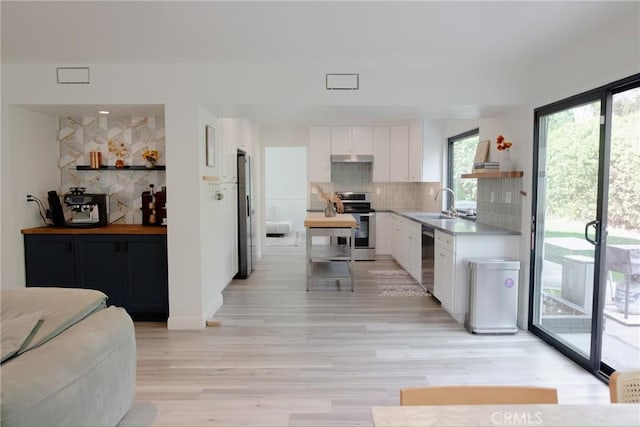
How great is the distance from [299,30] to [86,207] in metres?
2.87

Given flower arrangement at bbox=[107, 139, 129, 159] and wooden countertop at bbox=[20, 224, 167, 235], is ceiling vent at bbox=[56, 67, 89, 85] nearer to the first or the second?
flower arrangement at bbox=[107, 139, 129, 159]

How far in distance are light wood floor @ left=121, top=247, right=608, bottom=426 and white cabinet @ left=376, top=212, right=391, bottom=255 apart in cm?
265

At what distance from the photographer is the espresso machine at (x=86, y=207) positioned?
392 cm

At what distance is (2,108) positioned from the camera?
3588 millimetres

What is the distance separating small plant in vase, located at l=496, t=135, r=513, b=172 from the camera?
383 centimetres

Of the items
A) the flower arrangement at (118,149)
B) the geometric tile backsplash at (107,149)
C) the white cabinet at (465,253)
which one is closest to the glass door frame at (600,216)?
the white cabinet at (465,253)

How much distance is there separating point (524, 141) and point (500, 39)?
3.87 ft

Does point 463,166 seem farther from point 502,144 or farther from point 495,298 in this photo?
point 495,298

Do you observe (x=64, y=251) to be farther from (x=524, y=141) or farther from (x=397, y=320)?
(x=524, y=141)

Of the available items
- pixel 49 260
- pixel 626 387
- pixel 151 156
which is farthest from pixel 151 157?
pixel 626 387

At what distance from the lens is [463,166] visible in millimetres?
5840

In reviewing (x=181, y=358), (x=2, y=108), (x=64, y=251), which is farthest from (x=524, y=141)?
(x=2, y=108)

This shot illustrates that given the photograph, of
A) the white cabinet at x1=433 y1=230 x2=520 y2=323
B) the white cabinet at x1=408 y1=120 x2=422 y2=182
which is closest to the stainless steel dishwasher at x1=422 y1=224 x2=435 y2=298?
the white cabinet at x1=433 y1=230 x2=520 y2=323

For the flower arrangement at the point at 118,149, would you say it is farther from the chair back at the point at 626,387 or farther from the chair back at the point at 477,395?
the chair back at the point at 626,387
